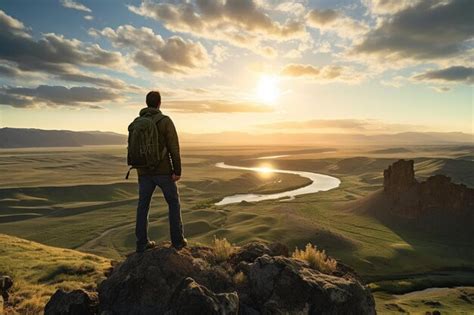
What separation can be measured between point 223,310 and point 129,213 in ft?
341

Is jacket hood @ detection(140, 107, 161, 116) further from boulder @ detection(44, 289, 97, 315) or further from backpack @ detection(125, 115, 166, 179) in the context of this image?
boulder @ detection(44, 289, 97, 315)

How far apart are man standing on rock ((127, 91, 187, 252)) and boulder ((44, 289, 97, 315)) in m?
2.29

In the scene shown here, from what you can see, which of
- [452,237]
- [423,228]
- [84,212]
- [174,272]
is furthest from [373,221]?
[174,272]

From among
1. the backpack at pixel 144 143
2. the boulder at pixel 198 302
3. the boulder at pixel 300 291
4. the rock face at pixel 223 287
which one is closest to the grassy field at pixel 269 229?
the boulder at pixel 300 291

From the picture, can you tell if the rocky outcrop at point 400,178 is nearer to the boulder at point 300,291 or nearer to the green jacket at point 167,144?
the boulder at point 300,291

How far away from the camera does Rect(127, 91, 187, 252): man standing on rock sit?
11953mm

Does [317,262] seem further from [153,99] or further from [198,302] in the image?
[153,99]

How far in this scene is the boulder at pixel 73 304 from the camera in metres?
11.2

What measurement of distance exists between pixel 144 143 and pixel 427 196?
322 ft

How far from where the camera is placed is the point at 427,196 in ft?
312

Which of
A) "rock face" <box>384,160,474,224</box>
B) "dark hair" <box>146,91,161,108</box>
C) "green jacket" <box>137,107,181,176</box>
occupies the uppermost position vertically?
"dark hair" <box>146,91,161,108</box>

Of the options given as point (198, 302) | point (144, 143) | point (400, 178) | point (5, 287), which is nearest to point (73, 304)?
point (198, 302)

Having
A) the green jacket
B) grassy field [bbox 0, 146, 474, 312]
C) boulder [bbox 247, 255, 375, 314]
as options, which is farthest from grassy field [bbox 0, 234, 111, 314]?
grassy field [bbox 0, 146, 474, 312]

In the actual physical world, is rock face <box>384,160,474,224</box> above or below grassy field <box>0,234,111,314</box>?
below
